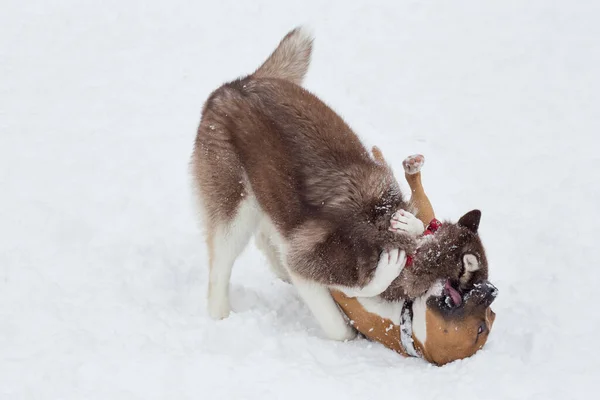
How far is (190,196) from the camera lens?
617cm

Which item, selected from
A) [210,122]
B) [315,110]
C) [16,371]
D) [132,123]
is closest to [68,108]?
[132,123]

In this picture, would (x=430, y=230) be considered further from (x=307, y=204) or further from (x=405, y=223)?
(x=307, y=204)

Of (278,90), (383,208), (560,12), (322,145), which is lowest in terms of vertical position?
(383,208)

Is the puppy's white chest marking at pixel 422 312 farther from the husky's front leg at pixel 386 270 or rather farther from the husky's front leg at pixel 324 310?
the husky's front leg at pixel 324 310

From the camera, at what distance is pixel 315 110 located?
17.8 ft

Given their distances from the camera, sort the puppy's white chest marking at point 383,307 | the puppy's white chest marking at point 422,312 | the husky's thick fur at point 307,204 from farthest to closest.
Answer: the puppy's white chest marking at point 383,307, the husky's thick fur at point 307,204, the puppy's white chest marking at point 422,312

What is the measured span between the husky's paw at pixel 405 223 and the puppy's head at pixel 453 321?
44 cm

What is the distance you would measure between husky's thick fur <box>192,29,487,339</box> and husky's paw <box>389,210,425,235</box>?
50 millimetres

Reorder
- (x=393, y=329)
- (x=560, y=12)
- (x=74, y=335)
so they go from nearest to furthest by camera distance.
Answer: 1. (x=74, y=335)
2. (x=393, y=329)
3. (x=560, y=12)

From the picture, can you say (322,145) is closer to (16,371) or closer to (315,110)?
(315,110)

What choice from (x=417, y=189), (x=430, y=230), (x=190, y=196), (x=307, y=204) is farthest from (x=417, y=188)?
(x=190, y=196)

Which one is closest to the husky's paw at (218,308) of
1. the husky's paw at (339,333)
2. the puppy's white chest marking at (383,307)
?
the husky's paw at (339,333)

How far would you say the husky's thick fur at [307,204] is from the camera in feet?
15.9

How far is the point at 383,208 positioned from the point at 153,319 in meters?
1.85
